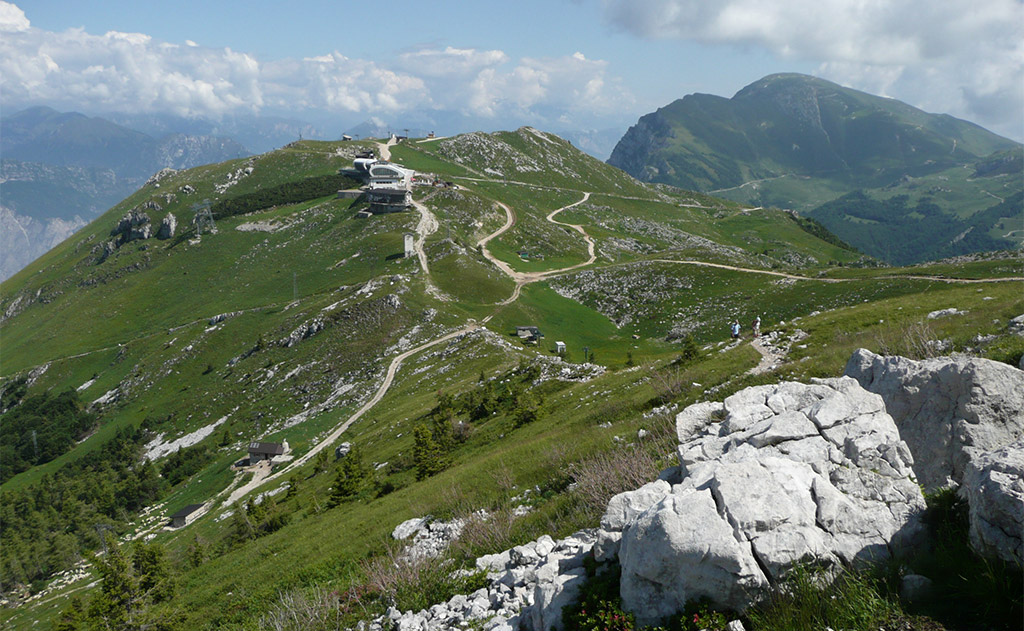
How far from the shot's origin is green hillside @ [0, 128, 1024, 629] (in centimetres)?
2334

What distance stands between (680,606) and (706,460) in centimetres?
365

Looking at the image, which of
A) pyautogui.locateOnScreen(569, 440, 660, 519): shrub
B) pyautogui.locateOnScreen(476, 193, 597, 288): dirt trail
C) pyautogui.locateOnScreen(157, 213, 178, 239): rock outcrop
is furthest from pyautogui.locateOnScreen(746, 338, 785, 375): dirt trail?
pyautogui.locateOnScreen(157, 213, 178, 239): rock outcrop

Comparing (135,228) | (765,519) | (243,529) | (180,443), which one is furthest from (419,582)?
(135,228)

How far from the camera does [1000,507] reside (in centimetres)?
768

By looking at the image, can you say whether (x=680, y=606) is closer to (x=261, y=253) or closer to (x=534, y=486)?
(x=534, y=486)

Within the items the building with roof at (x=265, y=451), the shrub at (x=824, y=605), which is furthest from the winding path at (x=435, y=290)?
the shrub at (x=824, y=605)

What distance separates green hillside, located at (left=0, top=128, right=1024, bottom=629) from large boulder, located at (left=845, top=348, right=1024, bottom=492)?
19.4 ft

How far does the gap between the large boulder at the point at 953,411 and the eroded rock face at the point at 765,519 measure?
47.9 inches

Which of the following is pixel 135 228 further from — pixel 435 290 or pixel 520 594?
pixel 520 594

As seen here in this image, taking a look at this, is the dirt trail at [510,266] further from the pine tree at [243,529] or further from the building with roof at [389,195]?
the pine tree at [243,529]

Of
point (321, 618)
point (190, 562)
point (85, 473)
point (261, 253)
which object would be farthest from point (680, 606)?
point (261, 253)

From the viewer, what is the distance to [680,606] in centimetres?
912

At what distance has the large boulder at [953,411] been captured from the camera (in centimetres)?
1084

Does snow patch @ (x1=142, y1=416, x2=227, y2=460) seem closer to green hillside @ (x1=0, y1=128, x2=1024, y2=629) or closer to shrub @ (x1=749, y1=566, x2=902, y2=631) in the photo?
green hillside @ (x1=0, y1=128, x2=1024, y2=629)
